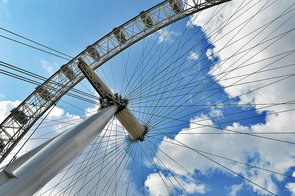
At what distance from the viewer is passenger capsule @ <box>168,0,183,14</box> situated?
563 inches

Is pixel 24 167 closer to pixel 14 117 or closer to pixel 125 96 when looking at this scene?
pixel 125 96

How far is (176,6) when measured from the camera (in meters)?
14.4

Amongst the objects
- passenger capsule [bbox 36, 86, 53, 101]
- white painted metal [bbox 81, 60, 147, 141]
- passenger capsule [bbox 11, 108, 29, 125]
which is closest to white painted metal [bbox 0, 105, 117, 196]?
white painted metal [bbox 81, 60, 147, 141]

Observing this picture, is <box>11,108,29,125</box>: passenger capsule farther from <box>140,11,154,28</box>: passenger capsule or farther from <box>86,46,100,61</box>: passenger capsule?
<box>140,11,154,28</box>: passenger capsule

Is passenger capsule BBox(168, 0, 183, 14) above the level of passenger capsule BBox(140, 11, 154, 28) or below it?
below

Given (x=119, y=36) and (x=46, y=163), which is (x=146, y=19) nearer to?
(x=119, y=36)

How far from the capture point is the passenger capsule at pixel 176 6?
14.3 m

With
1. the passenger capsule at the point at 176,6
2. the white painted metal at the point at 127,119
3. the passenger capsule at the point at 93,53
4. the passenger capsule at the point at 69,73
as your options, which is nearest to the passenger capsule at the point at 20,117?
the passenger capsule at the point at 69,73

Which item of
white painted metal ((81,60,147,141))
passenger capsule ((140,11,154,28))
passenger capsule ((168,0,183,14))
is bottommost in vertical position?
white painted metal ((81,60,147,141))

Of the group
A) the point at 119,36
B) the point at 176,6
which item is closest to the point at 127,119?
the point at 119,36

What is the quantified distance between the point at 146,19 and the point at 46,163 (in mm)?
13863

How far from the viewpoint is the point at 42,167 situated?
4.87m

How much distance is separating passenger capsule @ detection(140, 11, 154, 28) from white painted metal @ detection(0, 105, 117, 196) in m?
10.9

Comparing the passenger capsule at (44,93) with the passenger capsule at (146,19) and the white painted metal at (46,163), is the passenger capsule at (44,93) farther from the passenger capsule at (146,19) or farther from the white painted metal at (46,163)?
the white painted metal at (46,163)
